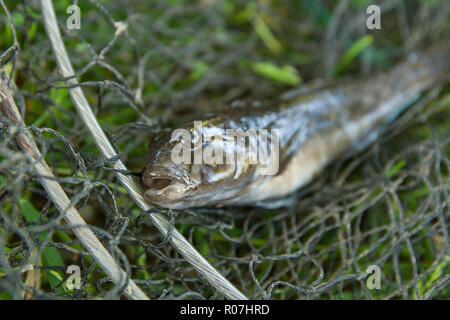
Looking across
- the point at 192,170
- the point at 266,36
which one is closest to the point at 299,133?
the point at 192,170

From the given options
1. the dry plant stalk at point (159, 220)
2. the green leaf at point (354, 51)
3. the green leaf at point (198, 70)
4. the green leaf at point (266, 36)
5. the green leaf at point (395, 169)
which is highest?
the green leaf at point (266, 36)

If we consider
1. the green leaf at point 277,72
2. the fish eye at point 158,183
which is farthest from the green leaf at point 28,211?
the green leaf at point 277,72

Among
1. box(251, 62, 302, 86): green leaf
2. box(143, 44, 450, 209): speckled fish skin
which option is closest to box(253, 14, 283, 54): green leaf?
box(251, 62, 302, 86): green leaf

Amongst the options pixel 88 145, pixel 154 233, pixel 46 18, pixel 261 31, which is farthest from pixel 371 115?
pixel 46 18

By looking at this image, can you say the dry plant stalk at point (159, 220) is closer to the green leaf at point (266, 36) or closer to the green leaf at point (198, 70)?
the green leaf at point (198, 70)

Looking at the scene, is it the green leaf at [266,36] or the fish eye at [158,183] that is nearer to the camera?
the fish eye at [158,183]

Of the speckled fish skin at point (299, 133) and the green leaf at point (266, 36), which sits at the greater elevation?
the green leaf at point (266, 36)
